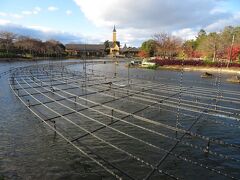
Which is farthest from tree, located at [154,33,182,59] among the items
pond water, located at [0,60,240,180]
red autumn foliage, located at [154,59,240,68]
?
pond water, located at [0,60,240,180]

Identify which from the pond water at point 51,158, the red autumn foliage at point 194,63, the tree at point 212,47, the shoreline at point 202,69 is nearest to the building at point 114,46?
A: the tree at point 212,47

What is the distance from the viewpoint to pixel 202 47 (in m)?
81.2

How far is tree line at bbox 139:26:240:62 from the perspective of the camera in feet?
230

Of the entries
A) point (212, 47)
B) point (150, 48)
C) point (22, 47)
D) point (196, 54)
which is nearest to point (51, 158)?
point (212, 47)

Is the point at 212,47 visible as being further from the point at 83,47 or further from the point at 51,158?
the point at 51,158

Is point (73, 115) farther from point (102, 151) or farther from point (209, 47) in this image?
point (209, 47)

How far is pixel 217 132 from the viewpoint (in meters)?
16.0

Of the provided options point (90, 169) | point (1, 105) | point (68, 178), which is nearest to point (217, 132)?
point (90, 169)

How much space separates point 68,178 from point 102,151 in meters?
2.79

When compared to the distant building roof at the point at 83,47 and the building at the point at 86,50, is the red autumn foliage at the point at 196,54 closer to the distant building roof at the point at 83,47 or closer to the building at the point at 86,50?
A: the building at the point at 86,50

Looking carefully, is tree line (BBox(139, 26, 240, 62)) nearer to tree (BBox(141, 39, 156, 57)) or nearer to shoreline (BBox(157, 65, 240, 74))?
tree (BBox(141, 39, 156, 57))

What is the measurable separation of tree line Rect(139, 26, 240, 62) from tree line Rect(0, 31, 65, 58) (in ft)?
126

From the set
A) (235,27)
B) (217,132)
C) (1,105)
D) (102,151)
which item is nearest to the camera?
(102,151)

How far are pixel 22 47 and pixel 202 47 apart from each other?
61370mm
